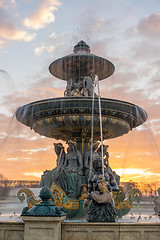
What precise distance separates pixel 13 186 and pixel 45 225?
1580 centimetres

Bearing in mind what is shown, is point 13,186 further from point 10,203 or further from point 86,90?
point 86,90

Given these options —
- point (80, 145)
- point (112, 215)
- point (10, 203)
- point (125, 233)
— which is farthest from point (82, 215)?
point (10, 203)

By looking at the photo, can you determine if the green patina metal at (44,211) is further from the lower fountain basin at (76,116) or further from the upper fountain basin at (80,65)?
the upper fountain basin at (80,65)

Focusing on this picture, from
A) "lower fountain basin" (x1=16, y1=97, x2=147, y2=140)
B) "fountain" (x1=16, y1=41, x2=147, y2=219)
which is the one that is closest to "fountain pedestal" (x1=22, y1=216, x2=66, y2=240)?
"fountain" (x1=16, y1=41, x2=147, y2=219)

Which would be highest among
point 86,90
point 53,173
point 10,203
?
point 86,90

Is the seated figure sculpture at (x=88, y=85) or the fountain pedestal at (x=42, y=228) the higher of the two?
the seated figure sculpture at (x=88, y=85)

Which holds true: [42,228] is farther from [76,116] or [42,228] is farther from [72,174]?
[76,116]

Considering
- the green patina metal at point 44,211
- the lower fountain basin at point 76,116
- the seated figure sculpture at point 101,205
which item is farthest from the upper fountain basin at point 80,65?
the green patina metal at point 44,211

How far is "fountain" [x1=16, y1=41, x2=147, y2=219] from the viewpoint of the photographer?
428 inches

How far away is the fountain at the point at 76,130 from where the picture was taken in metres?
10.9

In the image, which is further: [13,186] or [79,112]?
[13,186]

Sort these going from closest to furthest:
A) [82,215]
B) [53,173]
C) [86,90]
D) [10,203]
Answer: [82,215], [53,173], [86,90], [10,203]

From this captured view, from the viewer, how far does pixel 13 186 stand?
20.0m

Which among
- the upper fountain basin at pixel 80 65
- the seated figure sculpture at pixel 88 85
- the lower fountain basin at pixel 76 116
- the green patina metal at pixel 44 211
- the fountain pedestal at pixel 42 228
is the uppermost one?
the upper fountain basin at pixel 80 65
